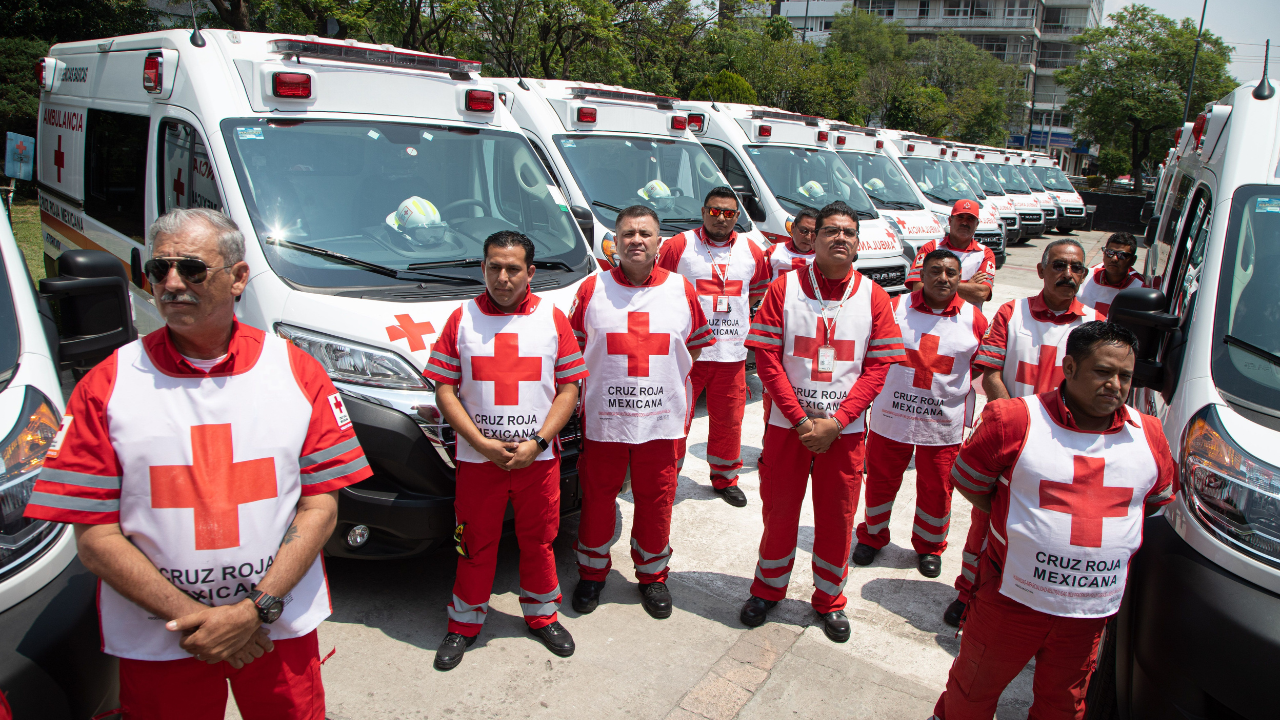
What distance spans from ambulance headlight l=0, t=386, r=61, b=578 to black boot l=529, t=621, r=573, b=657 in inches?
72.5

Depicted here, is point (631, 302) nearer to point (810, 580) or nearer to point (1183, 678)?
point (810, 580)

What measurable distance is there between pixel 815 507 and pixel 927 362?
1.05 metres

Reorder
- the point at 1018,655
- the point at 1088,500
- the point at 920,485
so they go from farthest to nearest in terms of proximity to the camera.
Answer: the point at 920,485
the point at 1018,655
the point at 1088,500

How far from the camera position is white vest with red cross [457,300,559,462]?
3.22 metres

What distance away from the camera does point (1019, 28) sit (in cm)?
7438

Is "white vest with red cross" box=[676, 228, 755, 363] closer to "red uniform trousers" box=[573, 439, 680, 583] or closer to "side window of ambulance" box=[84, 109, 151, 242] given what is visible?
"red uniform trousers" box=[573, 439, 680, 583]

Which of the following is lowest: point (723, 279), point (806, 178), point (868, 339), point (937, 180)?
point (868, 339)

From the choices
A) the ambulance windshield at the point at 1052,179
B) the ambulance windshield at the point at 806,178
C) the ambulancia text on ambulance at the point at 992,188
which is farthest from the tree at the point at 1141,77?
the ambulance windshield at the point at 806,178

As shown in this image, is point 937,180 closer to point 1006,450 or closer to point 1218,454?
point 1218,454

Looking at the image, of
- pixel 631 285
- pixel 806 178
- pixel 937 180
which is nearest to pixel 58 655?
pixel 631 285

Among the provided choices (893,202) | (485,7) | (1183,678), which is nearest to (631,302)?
(1183,678)

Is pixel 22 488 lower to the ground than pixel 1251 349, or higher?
lower

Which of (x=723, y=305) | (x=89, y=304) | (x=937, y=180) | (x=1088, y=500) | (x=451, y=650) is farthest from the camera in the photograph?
(x=937, y=180)

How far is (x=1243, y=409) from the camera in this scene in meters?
2.67
